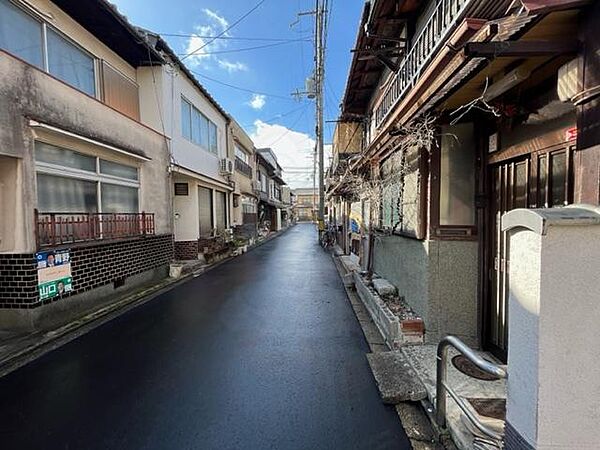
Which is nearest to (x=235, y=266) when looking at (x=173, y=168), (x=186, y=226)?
(x=186, y=226)

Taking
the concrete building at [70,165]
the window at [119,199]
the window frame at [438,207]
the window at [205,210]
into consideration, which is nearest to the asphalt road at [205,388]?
the concrete building at [70,165]

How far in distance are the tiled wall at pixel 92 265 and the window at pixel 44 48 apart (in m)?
3.66

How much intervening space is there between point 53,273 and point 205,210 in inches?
334

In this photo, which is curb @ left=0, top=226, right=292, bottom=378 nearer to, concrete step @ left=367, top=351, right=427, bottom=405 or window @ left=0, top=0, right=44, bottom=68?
concrete step @ left=367, top=351, right=427, bottom=405

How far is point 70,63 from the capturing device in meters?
7.12

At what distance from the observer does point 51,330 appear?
5.35m

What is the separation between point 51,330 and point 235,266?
733cm

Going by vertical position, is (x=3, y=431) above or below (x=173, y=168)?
below

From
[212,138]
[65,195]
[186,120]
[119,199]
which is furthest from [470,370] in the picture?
[212,138]

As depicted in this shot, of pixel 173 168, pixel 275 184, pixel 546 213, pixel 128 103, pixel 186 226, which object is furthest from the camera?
pixel 275 184

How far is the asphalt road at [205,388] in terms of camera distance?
9.23ft

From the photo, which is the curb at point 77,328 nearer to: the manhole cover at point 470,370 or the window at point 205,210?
the window at point 205,210

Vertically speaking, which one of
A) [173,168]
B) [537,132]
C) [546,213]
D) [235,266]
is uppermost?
[173,168]

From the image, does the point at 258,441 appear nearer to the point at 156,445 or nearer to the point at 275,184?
the point at 156,445
